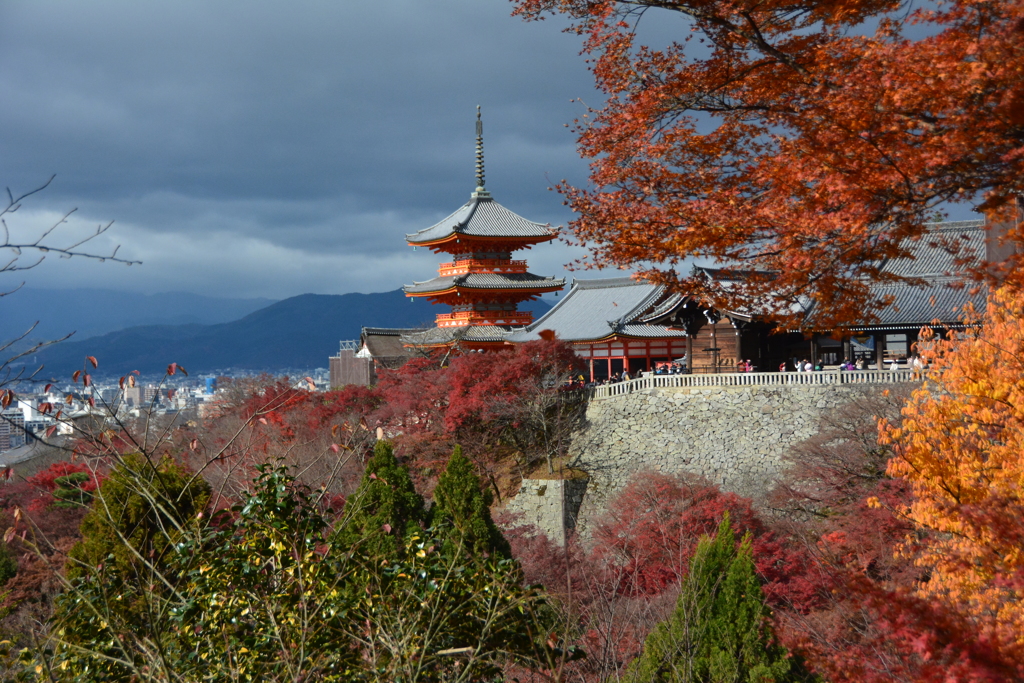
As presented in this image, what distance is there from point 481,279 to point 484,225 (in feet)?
6.98

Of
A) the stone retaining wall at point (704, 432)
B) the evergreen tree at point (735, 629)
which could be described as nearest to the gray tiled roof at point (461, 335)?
the stone retaining wall at point (704, 432)

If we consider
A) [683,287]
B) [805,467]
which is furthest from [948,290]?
[683,287]

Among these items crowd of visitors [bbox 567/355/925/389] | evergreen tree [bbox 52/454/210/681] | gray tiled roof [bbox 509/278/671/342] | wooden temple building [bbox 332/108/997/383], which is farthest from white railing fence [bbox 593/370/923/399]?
evergreen tree [bbox 52/454/210/681]

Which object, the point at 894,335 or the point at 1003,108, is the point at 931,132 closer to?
the point at 1003,108

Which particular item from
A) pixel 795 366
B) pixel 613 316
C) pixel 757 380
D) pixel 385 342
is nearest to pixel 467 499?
pixel 757 380

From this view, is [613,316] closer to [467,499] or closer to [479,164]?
[479,164]

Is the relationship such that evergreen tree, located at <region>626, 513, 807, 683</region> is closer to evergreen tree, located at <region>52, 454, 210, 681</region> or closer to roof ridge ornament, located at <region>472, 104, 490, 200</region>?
evergreen tree, located at <region>52, 454, 210, 681</region>

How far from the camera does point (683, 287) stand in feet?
20.8

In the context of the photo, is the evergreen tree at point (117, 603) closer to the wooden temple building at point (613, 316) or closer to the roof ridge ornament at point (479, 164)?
the wooden temple building at point (613, 316)

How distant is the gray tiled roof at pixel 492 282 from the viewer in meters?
29.1

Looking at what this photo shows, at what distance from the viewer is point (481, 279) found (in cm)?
2950

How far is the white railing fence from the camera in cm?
1766

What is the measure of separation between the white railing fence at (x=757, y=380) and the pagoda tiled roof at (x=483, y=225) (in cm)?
877

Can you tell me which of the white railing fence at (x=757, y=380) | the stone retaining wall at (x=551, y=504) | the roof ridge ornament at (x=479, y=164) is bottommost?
the stone retaining wall at (x=551, y=504)
